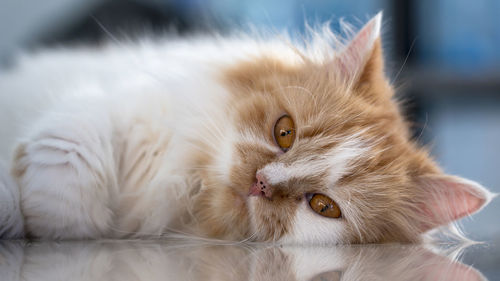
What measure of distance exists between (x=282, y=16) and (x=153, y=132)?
A: 3.37 metres

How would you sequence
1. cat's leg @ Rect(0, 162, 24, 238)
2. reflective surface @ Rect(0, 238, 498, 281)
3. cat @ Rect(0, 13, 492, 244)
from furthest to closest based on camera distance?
1. cat @ Rect(0, 13, 492, 244)
2. cat's leg @ Rect(0, 162, 24, 238)
3. reflective surface @ Rect(0, 238, 498, 281)

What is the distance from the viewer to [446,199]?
5.22 feet

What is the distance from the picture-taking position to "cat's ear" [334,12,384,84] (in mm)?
1669

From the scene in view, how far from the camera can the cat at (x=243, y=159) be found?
55.9 inches

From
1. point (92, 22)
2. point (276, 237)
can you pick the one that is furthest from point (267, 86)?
point (92, 22)

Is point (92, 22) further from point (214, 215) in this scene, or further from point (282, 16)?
point (214, 215)

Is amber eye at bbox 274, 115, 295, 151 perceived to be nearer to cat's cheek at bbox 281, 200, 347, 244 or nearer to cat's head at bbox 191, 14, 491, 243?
cat's head at bbox 191, 14, 491, 243

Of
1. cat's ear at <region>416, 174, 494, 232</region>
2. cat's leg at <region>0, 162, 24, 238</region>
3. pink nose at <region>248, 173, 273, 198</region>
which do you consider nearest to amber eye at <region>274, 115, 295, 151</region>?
pink nose at <region>248, 173, 273, 198</region>

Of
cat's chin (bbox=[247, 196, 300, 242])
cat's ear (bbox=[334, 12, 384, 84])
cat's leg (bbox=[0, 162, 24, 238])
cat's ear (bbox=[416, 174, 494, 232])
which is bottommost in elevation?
cat's leg (bbox=[0, 162, 24, 238])

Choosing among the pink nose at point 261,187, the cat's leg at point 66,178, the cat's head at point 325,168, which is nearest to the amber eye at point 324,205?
the cat's head at point 325,168

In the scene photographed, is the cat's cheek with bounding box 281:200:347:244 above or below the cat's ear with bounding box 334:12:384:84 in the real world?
below

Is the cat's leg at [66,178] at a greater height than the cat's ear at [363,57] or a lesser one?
lesser

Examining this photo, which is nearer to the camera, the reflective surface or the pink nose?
the reflective surface

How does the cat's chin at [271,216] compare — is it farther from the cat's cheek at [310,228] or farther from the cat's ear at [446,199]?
the cat's ear at [446,199]
